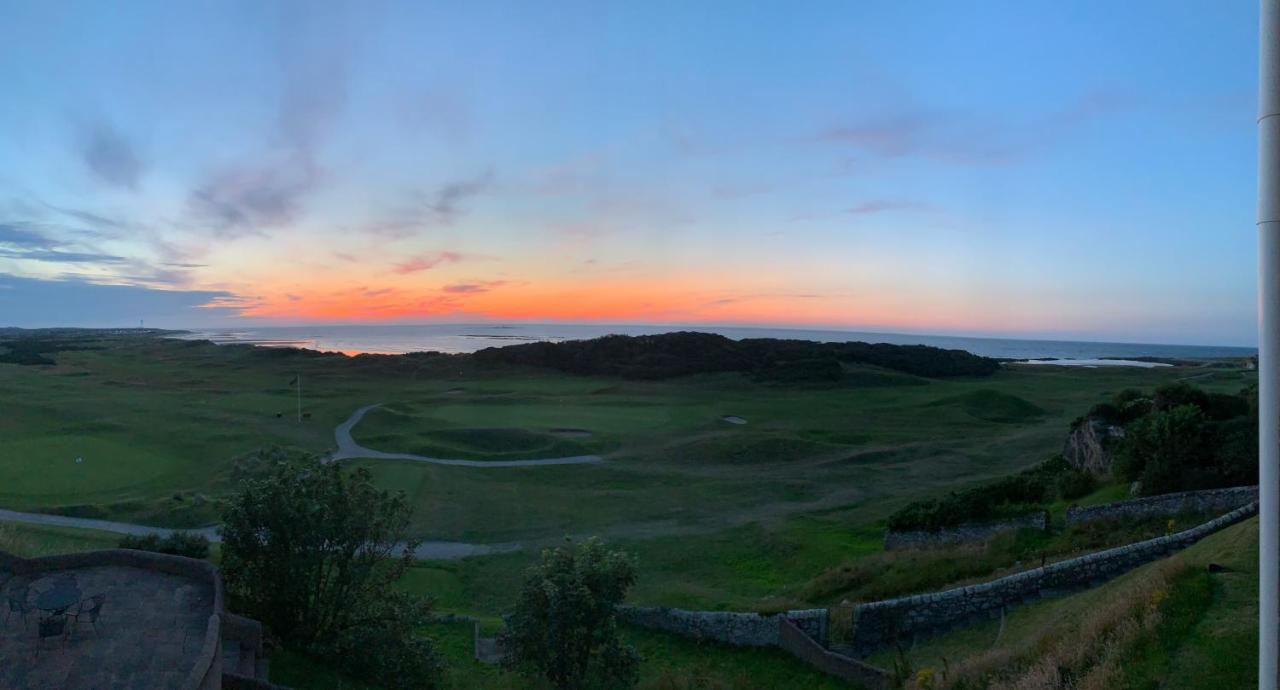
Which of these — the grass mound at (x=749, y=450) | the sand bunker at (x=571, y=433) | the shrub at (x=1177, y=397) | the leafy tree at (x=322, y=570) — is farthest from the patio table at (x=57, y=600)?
the sand bunker at (x=571, y=433)

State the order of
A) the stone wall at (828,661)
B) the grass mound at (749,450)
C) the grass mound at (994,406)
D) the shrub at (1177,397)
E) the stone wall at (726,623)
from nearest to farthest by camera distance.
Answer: the stone wall at (828,661), the stone wall at (726,623), the shrub at (1177,397), the grass mound at (749,450), the grass mound at (994,406)

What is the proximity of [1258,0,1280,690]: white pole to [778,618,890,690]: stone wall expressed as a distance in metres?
8.47

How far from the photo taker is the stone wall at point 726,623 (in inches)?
599

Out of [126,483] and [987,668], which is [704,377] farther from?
[987,668]

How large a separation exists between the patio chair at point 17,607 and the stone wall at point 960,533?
20.4 meters

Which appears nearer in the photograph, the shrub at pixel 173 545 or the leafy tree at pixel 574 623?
the leafy tree at pixel 574 623

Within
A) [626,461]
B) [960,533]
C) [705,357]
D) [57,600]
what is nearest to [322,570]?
[57,600]

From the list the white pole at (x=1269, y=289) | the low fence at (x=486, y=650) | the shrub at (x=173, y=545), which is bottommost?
the low fence at (x=486, y=650)

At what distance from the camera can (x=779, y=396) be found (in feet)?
241

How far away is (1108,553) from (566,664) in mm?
10737

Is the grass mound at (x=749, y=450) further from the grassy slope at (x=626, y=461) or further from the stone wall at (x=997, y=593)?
the stone wall at (x=997, y=593)

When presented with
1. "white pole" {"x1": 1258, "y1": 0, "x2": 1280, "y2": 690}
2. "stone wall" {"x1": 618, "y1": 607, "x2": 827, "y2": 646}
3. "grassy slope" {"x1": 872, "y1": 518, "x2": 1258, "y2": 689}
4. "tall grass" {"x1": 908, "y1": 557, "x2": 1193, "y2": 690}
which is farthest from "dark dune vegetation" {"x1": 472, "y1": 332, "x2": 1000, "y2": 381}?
"white pole" {"x1": 1258, "y1": 0, "x2": 1280, "y2": 690}

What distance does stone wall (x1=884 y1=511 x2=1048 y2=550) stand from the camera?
61.5 ft

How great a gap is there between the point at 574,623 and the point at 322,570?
579cm
